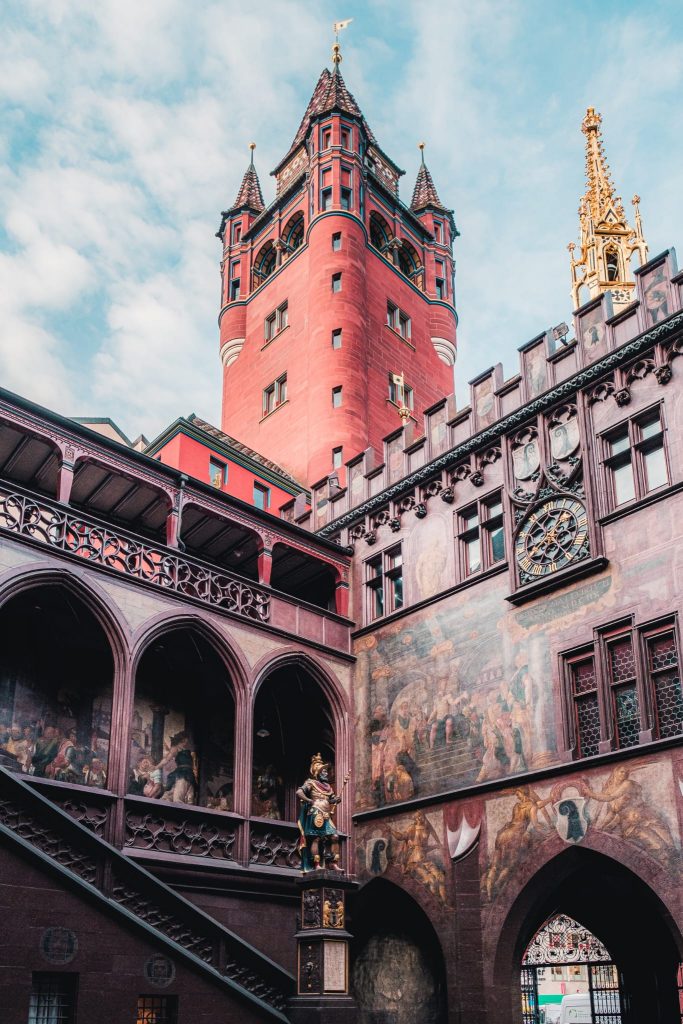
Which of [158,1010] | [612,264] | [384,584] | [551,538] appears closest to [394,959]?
[158,1010]

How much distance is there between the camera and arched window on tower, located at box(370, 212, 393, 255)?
130 feet

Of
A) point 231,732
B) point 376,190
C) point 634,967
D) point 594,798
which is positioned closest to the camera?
point 594,798

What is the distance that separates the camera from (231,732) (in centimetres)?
2334

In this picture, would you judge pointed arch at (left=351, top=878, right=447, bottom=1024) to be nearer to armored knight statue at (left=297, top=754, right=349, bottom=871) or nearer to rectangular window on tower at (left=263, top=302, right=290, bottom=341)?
armored knight statue at (left=297, top=754, right=349, bottom=871)

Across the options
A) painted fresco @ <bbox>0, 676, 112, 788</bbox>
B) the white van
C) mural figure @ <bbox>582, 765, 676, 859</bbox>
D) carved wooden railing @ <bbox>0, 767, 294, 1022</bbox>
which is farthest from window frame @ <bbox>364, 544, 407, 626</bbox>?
the white van

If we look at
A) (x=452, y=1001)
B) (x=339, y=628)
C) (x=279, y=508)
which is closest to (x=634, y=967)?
(x=452, y=1001)

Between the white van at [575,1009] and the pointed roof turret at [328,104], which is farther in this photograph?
the pointed roof turret at [328,104]

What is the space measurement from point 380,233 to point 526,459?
21016 millimetres

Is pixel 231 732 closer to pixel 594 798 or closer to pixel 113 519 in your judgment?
pixel 113 519

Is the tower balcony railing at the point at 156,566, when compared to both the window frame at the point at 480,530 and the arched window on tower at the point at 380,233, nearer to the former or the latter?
the window frame at the point at 480,530

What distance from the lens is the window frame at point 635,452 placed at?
1873cm

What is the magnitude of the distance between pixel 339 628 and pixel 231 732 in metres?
3.27

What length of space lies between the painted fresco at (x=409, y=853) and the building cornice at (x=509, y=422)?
6.81 metres

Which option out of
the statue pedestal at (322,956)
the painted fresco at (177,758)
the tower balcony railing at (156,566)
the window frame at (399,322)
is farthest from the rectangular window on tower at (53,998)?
the window frame at (399,322)
